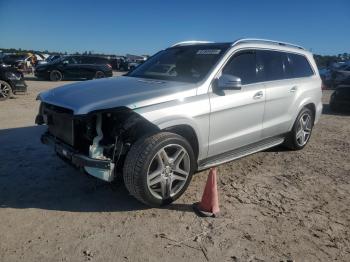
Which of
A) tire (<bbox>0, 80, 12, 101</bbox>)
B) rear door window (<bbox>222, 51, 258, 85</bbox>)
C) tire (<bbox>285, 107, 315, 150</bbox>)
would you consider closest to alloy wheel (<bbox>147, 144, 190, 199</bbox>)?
rear door window (<bbox>222, 51, 258, 85</bbox>)

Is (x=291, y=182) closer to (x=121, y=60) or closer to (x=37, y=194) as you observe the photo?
(x=37, y=194)

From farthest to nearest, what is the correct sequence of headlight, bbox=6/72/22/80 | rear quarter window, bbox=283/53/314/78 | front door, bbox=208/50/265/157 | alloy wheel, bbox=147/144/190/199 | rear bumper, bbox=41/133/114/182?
headlight, bbox=6/72/22/80 → rear quarter window, bbox=283/53/314/78 → front door, bbox=208/50/265/157 → alloy wheel, bbox=147/144/190/199 → rear bumper, bbox=41/133/114/182

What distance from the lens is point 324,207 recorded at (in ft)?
14.3

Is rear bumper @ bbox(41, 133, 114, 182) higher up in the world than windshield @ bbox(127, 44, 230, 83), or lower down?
lower down

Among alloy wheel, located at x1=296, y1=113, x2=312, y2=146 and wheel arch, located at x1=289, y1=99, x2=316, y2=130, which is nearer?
wheel arch, located at x1=289, y1=99, x2=316, y2=130

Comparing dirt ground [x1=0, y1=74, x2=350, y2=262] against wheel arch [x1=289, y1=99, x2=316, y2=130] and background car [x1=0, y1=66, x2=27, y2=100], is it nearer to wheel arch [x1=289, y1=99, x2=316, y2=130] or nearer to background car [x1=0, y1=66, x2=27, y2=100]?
wheel arch [x1=289, y1=99, x2=316, y2=130]

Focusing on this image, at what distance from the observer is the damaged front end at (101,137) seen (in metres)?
3.85

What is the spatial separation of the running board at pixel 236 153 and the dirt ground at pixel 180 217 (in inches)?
13.5

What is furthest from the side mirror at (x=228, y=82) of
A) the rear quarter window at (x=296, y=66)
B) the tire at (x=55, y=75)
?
the tire at (x=55, y=75)

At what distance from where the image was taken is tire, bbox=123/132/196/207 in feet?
12.7

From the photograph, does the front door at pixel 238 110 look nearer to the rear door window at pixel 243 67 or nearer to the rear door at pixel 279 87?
the rear door window at pixel 243 67

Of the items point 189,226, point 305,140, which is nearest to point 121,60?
point 305,140

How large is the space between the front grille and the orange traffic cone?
1.62m

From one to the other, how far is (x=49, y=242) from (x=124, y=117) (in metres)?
1.49
